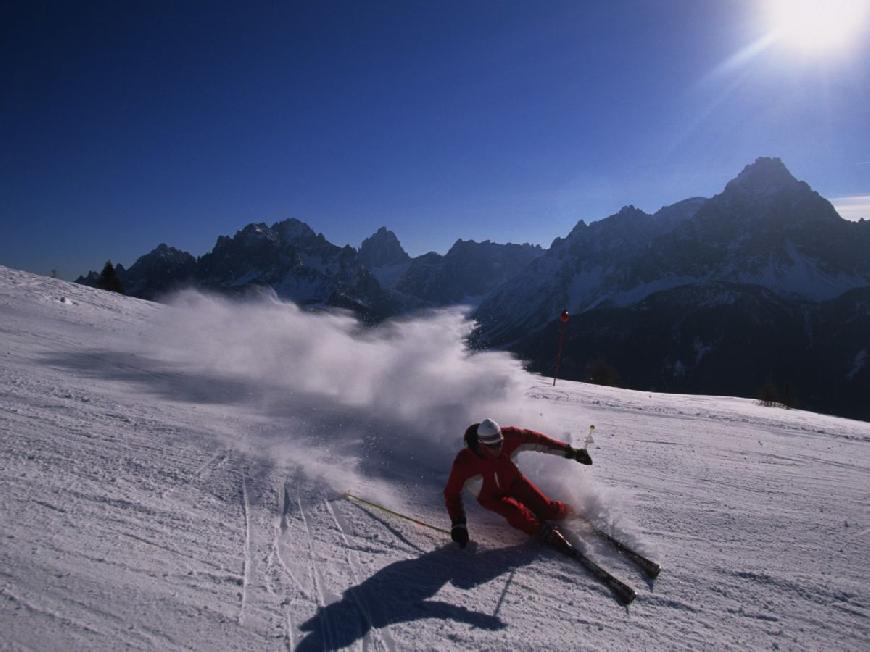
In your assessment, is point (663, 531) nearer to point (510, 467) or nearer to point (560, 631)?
point (510, 467)

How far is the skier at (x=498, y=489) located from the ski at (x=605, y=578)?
0.42 ft

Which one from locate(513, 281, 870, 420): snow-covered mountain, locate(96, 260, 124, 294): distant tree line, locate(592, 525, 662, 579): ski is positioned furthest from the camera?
Answer: locate(513, 281, 870, 420): snow-covered mountain

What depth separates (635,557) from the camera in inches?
202

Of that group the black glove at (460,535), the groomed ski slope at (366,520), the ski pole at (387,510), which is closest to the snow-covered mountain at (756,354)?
the groomed ski slope at (366,520)

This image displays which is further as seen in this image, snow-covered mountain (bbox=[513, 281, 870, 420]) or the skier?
snow-covered mountain (bbox=[513, 281, 870, 420])

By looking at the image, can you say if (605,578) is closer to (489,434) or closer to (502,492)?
(502,492)

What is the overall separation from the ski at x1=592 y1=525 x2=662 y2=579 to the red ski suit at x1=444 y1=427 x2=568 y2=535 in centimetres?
54

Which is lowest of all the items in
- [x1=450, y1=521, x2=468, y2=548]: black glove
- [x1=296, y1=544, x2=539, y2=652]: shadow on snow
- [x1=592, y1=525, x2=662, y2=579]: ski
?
[x1=296, y1=544, x2=539, y2=652]: shadow on snow

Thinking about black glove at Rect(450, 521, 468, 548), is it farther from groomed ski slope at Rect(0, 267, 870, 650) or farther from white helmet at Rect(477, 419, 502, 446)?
white helmet at Rect(477, 419, 502, 446)

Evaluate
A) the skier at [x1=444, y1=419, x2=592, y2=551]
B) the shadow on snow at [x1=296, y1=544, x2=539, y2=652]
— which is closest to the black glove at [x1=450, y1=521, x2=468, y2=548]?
the skier at [x1=444, y1=419, x2=592, y2=551]

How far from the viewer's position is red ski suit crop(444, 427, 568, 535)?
5547 mm

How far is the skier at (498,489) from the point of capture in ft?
17.9

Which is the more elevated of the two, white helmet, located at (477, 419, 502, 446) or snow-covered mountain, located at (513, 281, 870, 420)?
snow-covered mountain, located at (513, 281, 870, 420)

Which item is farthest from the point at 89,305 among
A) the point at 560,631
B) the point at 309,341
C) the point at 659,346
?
the point at 659,346
